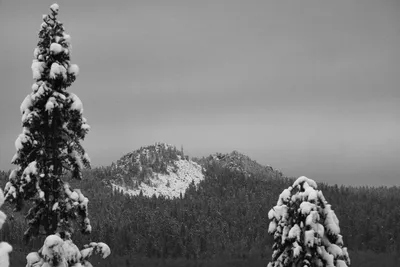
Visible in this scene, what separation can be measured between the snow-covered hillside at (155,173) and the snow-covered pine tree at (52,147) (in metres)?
37.4

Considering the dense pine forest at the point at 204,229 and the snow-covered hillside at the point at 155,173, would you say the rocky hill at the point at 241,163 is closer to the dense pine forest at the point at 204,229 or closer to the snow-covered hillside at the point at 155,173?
the snow-covered hillside at the point at 155,173

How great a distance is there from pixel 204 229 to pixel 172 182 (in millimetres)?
19709

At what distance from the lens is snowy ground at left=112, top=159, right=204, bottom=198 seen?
185 ft

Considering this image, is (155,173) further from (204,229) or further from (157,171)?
(204,229)

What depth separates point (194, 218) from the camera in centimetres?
4266

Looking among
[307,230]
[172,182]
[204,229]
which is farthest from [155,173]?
[307,230]

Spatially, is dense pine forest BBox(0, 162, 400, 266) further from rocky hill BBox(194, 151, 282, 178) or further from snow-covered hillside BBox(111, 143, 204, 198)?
rocky hill BBox(194, 151, 282, 178)

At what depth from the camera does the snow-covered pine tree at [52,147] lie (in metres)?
16.3

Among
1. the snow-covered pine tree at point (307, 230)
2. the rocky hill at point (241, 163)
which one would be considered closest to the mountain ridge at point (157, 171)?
the rocky hill at point (241, 163)

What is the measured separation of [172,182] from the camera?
194ft

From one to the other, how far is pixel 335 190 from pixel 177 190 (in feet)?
59.5

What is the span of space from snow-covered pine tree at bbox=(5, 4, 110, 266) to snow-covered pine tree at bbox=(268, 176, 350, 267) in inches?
248

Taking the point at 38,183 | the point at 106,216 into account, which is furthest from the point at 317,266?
the point at 106,216

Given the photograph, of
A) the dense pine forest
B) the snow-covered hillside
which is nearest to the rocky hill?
the snow-covered hillside
